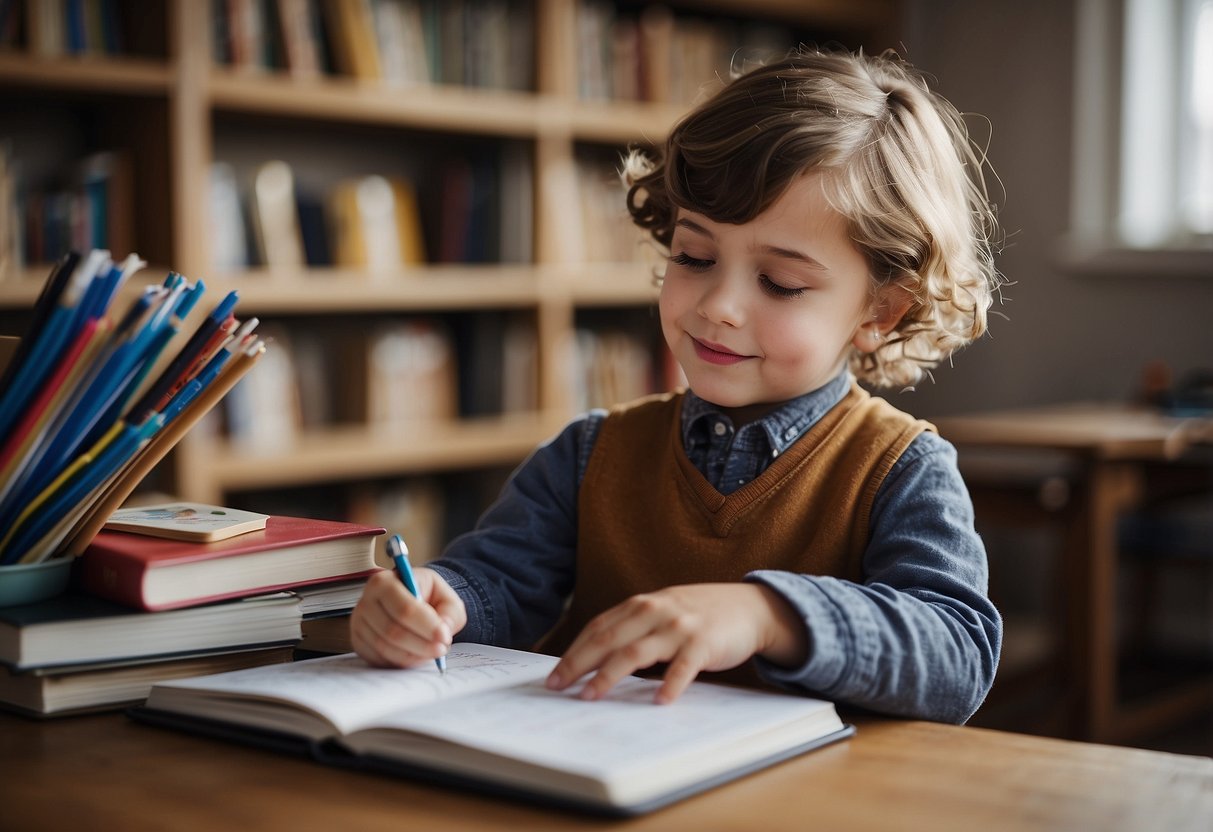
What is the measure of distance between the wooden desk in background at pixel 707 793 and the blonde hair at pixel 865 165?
1.62ft

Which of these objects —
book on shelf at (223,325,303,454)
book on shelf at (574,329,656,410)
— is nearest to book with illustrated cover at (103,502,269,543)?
book on shelf at (223,325,303,454)

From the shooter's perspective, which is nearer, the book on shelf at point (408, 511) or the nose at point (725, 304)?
the nose at point (725, 304)

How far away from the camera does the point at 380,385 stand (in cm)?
361

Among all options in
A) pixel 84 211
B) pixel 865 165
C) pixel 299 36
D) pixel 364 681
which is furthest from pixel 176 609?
pixel 299 36

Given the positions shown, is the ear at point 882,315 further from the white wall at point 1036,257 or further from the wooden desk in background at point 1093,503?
the white wall at point 1036,257

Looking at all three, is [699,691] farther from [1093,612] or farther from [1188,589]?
[1188,589]

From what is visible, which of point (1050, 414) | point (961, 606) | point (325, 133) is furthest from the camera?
point (325, 133)

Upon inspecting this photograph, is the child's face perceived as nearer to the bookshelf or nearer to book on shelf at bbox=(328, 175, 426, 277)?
the bookshelf

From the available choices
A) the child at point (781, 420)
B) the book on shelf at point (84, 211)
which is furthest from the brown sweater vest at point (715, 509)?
the book on shelf at point (84, 211)

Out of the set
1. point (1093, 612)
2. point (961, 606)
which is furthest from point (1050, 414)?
point (961, 606)

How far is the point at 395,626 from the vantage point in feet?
2.92

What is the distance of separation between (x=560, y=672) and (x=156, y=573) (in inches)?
10.6

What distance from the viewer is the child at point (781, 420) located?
106 cm

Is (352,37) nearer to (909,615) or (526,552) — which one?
(526,552)
